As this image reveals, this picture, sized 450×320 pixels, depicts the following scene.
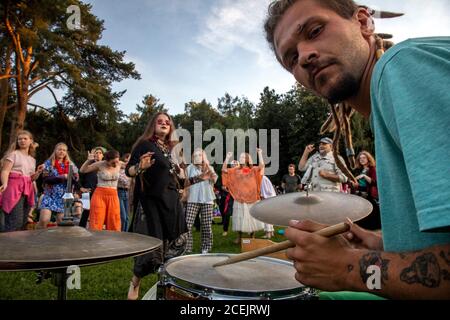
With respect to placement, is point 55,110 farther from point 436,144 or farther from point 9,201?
point 436,144

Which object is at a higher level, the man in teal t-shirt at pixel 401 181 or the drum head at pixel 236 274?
the man in teal t-shirt at pixel 401 181

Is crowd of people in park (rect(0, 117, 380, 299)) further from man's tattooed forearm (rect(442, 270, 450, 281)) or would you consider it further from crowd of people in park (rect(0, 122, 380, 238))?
man's tattooed forearm (rect(442, 270, 450, 281))

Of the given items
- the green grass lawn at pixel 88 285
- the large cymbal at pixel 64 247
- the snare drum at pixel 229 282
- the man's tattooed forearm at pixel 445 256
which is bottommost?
the green grass lawn at pixel 88 285

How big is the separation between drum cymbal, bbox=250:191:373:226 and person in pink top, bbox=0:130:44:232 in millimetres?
4878

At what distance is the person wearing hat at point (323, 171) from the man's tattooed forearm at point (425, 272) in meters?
6.09

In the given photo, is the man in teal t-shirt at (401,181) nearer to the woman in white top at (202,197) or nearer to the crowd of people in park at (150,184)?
the crowd of people in park at (150,184)

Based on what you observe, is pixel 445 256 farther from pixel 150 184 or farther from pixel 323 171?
pixel 323 171

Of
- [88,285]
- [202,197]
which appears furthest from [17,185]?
[202,197]

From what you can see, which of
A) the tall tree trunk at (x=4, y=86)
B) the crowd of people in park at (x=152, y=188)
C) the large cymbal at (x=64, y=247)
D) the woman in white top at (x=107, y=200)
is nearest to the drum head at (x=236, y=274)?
the large cymbal at (x=64, y=247)

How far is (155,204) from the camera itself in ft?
12.4

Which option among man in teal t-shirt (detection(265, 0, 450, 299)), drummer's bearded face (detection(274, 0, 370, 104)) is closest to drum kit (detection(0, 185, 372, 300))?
man in teal t-shirt (detection(265, 0, 450, 299))

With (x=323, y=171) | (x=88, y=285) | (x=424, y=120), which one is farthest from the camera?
(x=323, y=171)

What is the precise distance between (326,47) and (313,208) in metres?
1.27

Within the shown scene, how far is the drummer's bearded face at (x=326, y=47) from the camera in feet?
3.99
